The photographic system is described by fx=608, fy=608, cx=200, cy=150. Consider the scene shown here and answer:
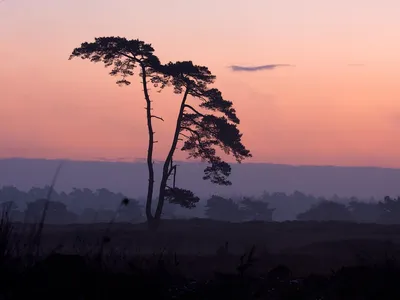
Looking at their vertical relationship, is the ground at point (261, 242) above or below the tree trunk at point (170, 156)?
below

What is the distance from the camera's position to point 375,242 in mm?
21875

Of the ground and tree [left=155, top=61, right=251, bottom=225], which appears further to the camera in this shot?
tree [left=155, top=61, right=251, bottom=225]

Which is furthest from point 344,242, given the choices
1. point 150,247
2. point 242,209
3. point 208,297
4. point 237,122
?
point 242,209

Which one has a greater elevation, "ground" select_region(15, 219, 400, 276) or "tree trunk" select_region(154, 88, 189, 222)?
"tree trunk" select_region(154, 88, 189, 222)

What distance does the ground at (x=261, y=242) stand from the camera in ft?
50.1

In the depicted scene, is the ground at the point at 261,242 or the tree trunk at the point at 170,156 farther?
the tree trunk at the point at 170,156

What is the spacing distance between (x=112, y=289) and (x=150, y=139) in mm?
29335

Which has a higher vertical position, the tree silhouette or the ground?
the tree silhouette

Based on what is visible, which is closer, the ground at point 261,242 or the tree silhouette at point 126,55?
the ground at point 261,242

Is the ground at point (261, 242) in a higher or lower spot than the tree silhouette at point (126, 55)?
lower

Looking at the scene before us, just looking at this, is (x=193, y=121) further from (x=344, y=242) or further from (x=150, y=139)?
(x=344, y=242)

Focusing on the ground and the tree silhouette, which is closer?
the ground

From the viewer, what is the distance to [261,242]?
2666cm

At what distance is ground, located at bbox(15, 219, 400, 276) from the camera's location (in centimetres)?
1528
